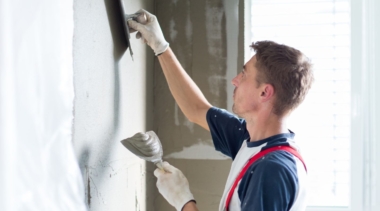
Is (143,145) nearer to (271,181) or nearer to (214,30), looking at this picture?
(271,181)

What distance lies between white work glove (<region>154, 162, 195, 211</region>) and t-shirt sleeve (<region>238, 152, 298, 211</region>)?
0.34 m

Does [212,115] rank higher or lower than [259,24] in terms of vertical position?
lower

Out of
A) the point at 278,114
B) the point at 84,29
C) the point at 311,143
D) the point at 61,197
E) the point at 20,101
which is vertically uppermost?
the point at 84,29

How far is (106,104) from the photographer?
162cm

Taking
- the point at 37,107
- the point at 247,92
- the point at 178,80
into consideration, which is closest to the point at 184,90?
the point at 178,80

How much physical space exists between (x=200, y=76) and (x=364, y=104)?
1.04 m

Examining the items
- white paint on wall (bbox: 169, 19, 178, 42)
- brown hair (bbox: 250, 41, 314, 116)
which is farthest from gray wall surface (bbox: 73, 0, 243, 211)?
brown hair (bbox: 250, 41, 314, 116)

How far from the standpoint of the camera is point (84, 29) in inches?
54.1

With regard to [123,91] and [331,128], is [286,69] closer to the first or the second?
[123,91]

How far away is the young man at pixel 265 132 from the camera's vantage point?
54.3 inches

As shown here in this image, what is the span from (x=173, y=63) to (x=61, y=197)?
3.14 ft

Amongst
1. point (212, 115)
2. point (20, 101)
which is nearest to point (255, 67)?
point (212, 115)

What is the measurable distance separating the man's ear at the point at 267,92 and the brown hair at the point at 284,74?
0.01 metres

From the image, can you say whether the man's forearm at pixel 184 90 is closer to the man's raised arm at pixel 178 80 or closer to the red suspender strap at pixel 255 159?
the man's raised arm at pixel 178 80
